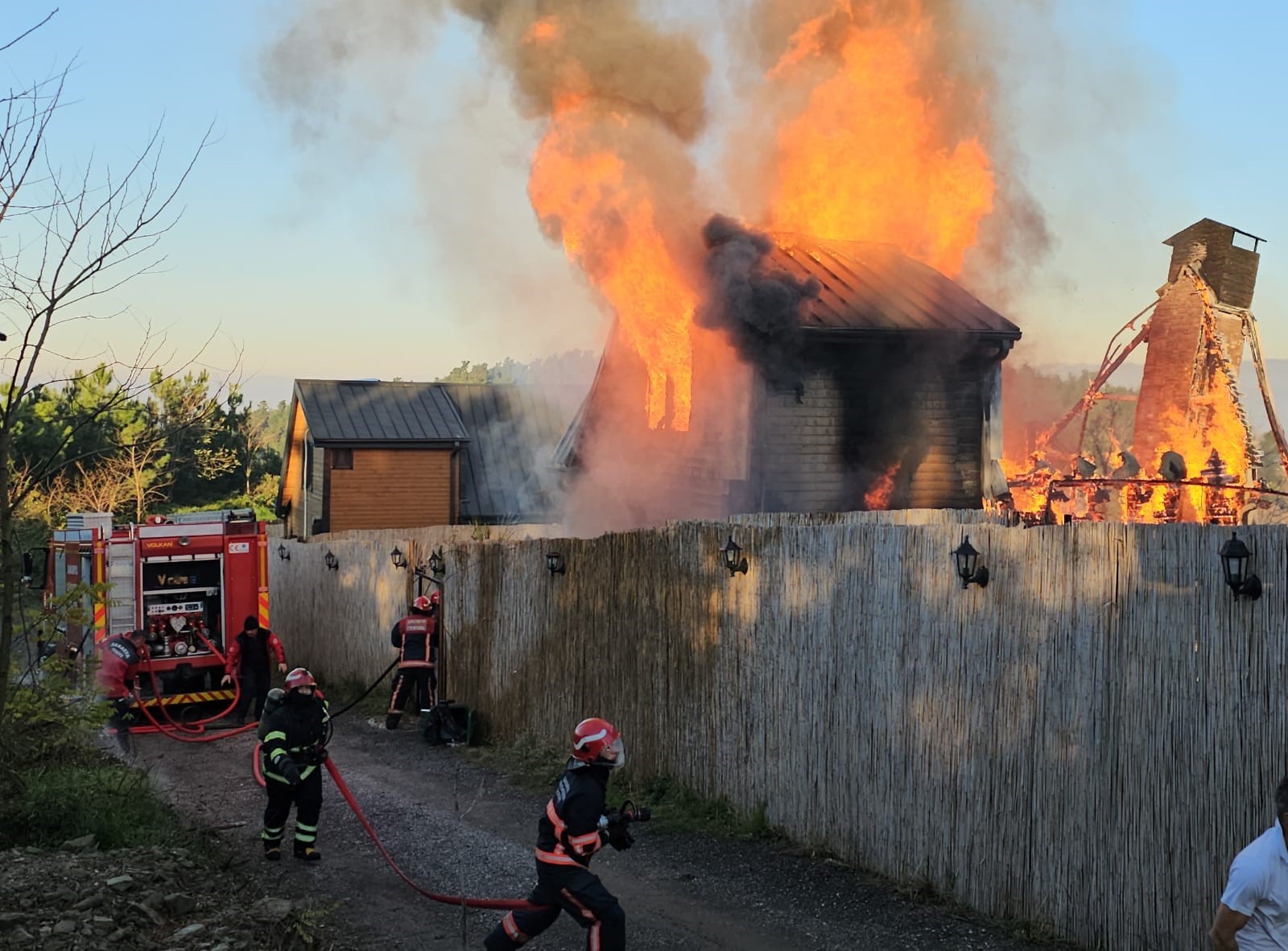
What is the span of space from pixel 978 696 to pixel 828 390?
10.7m

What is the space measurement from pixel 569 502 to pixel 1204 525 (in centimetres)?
1701

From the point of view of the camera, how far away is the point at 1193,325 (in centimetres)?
1981

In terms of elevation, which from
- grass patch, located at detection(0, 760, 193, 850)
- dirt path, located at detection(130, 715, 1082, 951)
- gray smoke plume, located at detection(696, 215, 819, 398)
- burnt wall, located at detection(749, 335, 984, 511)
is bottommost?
dirt path, located at detection(130, 715, 1082, 951)

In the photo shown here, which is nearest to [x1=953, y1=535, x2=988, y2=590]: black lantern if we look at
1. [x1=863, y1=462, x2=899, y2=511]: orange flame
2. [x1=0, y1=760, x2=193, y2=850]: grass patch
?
[x1=0, y1=760, x2=193, y2=850]: grass patch

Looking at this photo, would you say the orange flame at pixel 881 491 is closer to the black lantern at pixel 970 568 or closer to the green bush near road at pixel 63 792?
the black lantern at pixel 970 568

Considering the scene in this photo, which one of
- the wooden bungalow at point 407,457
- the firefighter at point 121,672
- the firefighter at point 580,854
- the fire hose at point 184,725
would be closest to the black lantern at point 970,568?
the firefighter at point 580,854

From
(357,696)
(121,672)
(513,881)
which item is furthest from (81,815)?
(357,696)

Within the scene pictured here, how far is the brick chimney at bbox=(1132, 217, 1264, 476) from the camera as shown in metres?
19.7

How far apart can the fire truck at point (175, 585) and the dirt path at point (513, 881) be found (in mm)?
3874

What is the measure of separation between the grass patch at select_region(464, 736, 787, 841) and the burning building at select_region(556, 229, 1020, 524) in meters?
6.13

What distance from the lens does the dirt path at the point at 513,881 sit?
730cm

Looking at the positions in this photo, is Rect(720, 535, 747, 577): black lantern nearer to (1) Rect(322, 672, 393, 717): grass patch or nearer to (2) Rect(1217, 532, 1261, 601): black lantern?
Result: (2) Rect(1217, 532, 1261, 601): black lantern

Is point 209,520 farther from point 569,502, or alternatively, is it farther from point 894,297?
point 894,297

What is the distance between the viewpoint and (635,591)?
36.3 ft
